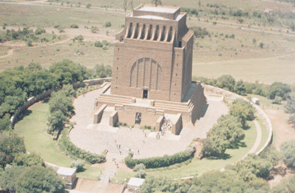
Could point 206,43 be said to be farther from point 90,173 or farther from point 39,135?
point 90,173

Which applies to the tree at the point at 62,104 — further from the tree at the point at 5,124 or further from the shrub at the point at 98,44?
the shrub at the point at 98,44

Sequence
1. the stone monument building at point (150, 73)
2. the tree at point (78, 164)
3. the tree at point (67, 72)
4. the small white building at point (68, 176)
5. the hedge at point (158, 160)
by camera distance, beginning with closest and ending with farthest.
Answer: the small white building at point (68, 176) < the tree at point (78, 164) < the hedge at point (158, 160) < the stone monument building at point (150, 73) < the tree at point (67, 72)

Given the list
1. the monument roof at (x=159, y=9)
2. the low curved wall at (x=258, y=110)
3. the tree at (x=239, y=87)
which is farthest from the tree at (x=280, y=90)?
the monument roof at (x=159, y=9)

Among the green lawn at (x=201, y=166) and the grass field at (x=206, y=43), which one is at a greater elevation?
the grass field at (x=206, y=43)

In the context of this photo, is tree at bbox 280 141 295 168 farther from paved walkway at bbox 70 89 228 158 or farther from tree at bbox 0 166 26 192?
tree at bbox 0 166 26 192

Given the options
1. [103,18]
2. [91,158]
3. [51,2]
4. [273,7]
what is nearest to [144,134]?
[91,158]

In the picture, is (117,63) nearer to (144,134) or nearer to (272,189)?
(144,134)

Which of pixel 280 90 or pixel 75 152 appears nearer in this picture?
pixel 75 152

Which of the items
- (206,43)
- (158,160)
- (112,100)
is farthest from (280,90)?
(206,43)
